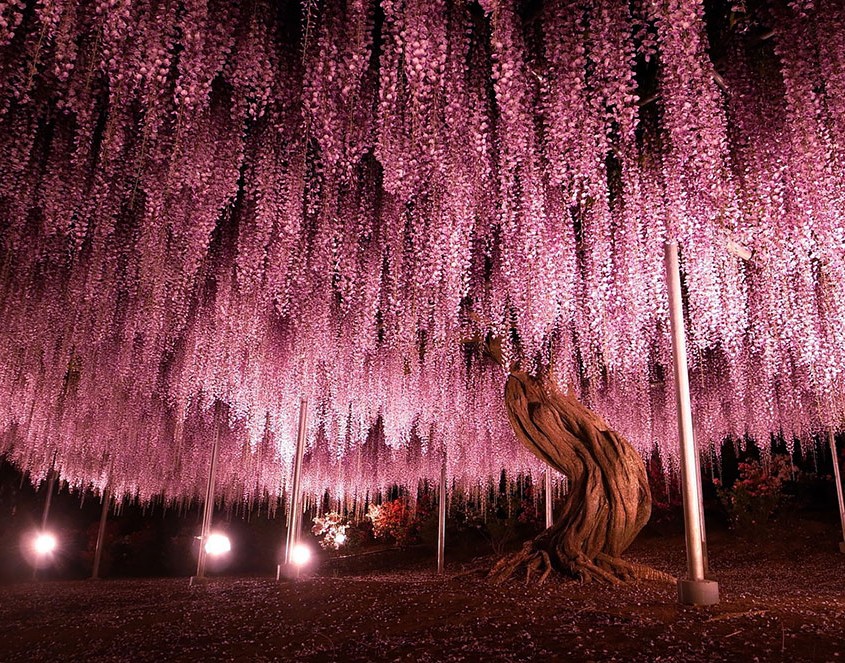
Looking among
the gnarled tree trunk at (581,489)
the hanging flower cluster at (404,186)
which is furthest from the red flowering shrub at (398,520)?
the gnarled tree trunk at (581,489)

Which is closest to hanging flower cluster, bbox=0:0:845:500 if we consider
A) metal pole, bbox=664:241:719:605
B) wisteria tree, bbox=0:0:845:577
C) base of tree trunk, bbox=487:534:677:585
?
wisteria tree, bbox=0:0:845:577

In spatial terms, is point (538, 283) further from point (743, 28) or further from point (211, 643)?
point (211, 643)

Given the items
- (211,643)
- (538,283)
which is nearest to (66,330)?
(211,643)

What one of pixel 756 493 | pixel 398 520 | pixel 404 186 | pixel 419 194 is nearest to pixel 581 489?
pixel 419 194

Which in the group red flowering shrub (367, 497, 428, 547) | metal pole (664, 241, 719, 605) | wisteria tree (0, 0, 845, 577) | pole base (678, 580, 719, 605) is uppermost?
wisteria tree (0, 0, 845, 577)

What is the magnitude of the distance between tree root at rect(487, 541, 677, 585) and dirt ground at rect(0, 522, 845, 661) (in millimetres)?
206

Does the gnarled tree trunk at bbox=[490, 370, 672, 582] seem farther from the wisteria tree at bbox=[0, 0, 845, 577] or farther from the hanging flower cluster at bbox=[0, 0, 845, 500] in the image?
the hanging flower cluster at bbox=[0, 0, 845, 500]

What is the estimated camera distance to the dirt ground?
2584 mm

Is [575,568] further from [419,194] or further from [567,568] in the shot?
[419,194]

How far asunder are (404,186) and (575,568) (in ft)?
11.8

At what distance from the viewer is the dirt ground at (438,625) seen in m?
2.58

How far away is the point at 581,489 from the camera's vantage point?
18.4 ft

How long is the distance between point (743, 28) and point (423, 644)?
338 cm

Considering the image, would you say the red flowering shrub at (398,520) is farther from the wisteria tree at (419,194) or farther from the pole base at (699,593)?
the pole base at (699,593)
